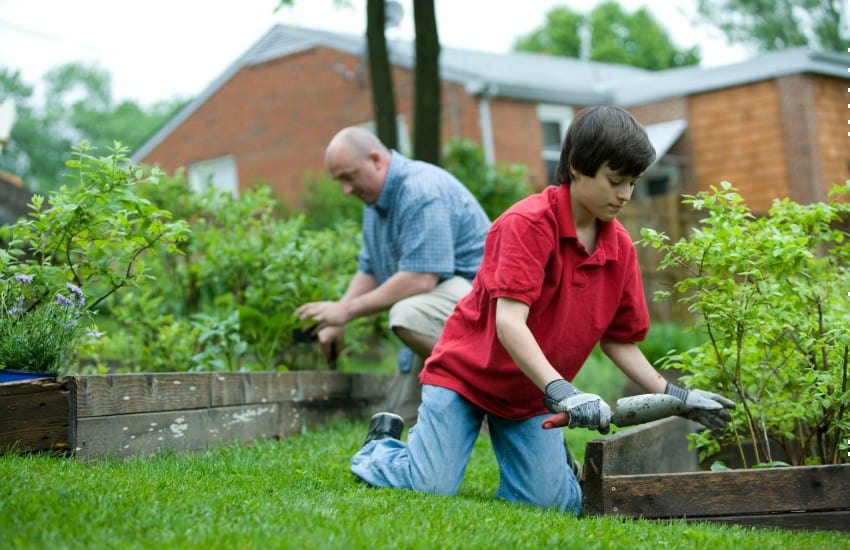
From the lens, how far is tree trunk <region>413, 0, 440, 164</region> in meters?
9.73

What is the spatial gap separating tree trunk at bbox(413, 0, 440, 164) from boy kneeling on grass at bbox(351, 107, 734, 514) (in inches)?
221

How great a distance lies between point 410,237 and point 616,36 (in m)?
50.6

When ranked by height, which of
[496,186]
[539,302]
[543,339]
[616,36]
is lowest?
[543,339]

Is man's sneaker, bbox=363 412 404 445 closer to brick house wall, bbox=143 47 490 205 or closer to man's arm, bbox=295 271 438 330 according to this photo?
man's arm, bbox=295 271 438 330

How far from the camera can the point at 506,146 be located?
67.4ft

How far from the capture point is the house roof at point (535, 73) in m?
19.9

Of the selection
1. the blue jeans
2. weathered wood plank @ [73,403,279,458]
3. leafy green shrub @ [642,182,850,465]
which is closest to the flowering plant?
weathered wood plank @ [73,403,279,458]

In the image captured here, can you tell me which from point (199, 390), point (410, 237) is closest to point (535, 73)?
point (410, 237)

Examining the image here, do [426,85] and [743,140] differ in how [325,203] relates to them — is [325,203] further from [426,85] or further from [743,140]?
[743,140]

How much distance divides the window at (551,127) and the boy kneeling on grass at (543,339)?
17469mm

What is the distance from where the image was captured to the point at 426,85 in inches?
388

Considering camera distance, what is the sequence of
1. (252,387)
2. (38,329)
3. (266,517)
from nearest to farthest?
(266,517)
(38,329)
(252,387)

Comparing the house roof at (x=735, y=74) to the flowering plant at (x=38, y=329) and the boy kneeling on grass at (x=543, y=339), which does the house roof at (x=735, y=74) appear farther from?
Answer: the flowering plant at (x=38, y=329)

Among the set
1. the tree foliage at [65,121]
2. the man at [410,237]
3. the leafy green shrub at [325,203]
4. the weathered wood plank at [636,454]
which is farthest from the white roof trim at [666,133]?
the tree foliage at [65,121]
